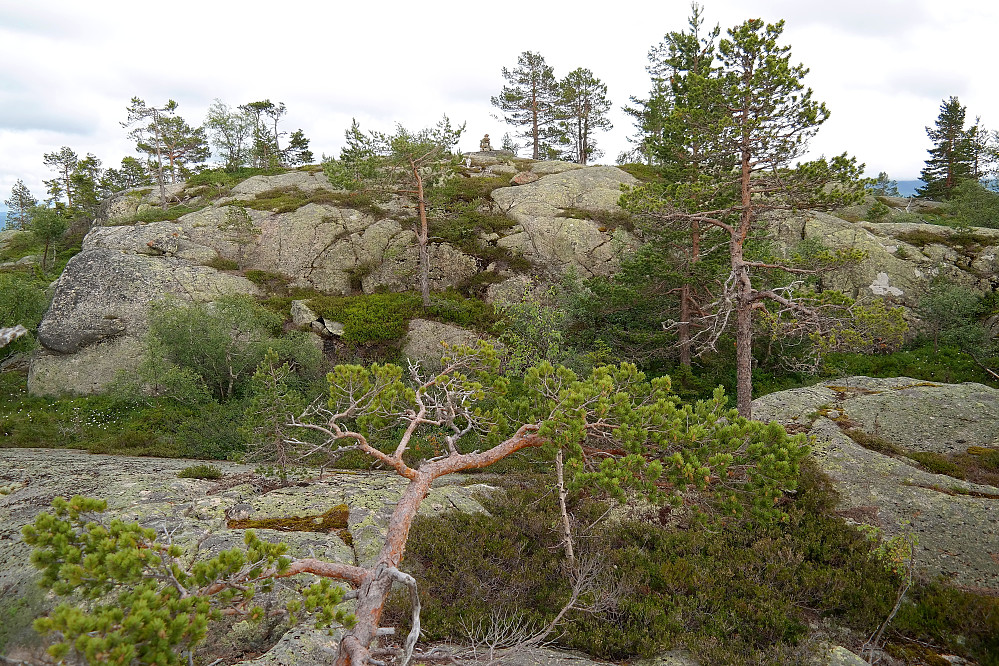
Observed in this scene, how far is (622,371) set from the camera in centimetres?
816

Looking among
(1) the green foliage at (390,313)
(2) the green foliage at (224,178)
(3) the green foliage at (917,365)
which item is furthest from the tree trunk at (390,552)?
(2) the green foliage at (224,178)

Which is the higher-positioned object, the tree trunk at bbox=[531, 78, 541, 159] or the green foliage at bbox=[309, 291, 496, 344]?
the tree trunk at bbox=[531, 78, 541, 159]

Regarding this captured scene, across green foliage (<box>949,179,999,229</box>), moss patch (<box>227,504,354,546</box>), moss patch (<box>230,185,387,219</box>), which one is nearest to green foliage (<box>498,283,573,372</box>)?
moss patch (<box>227,504,354,546</box>)

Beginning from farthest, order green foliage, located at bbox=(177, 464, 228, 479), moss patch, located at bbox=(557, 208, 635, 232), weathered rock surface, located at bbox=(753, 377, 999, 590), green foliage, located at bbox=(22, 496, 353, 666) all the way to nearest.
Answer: moss patch, located at bbox=(557, 208, 635, 232), green foliage, located at bbox=(177, 464, 228, 479), weathered rock surface, located at bbox=(753, 377, 999, 590), green foliage, located at bbox=(22, 496, 353, 666)

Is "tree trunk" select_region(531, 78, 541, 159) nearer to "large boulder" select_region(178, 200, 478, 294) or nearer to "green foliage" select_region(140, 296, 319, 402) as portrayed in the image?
"large boulder" select_region(178, 200, 478, 294)

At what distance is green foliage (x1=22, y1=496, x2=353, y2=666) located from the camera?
336cm

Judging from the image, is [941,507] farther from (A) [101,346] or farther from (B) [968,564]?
(A) [101,346]

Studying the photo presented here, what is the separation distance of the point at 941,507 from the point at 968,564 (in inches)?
67.3

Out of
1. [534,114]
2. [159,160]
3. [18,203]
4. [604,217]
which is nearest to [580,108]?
[534,114]

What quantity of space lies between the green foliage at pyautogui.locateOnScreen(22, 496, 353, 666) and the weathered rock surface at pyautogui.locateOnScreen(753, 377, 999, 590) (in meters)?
12.1

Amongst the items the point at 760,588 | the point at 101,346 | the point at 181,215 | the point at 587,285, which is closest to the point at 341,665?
the point at 760,588

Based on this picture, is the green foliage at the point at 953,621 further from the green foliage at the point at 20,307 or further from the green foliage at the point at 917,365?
the green foliage at the point at 20,307

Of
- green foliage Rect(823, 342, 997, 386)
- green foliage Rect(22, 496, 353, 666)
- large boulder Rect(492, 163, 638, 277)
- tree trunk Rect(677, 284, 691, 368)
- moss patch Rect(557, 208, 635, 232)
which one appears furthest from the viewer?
moss patch Rect(557, 208, 635, 232)

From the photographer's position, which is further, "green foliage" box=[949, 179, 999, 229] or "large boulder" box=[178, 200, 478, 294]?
"green foliage" box=[949, 179, 999, 229]
